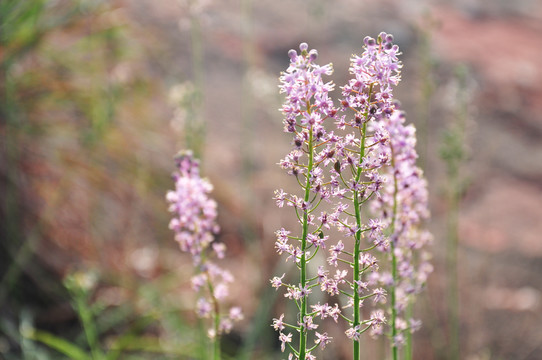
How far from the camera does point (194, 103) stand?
3705mm

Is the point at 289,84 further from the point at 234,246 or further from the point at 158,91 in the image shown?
the point at 158,91

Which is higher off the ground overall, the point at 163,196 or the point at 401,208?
the point at 163,196

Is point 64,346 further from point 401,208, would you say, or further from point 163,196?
point 163,196

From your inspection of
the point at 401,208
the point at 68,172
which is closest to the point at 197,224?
the point at 401,208

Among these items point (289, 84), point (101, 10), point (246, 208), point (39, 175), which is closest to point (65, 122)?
point (39, 175)

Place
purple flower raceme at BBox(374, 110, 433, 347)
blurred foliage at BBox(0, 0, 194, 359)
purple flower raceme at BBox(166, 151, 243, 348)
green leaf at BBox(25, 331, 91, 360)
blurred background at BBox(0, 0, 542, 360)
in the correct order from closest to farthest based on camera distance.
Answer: purple flower raceme at BBox(374, 110, 433, 347), purple flower raceme at BBox(166, 151, 243, 348), green leaf at BBox(25, 331, 91, 360), blurred background at BBox(0, 0, 542, 360), blurred foliage at BBox(0, 0, 194, 359)

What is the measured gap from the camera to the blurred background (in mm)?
4055

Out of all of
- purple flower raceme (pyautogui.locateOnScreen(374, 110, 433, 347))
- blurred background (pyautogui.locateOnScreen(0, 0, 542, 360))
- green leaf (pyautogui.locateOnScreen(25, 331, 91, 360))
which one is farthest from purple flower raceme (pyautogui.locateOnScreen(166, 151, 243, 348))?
green leaf (pyautogui.locateOnScreen(25, 331, 91, 360))

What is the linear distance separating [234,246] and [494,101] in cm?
359

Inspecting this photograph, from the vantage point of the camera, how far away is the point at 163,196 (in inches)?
225

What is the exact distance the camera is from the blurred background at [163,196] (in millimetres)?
4055

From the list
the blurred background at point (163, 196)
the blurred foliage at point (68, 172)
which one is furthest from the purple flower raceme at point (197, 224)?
the blurred foliage at point (68, 172)

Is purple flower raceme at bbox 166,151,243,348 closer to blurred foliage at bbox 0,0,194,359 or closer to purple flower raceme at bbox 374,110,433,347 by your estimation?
purple flower raceme at bbox 374,110,433,347

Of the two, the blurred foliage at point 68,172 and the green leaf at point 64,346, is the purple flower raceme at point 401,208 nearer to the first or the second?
the green leaf at point 64,346
